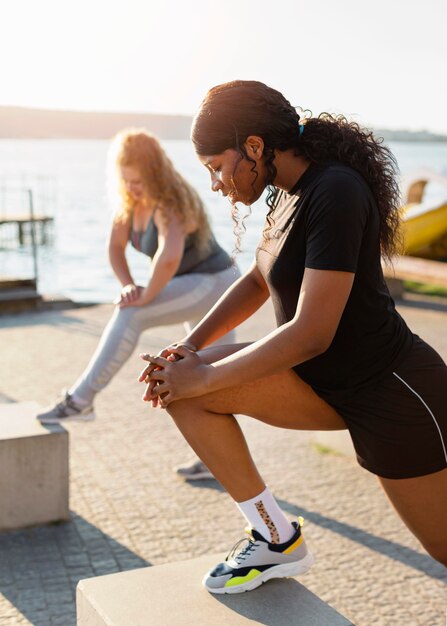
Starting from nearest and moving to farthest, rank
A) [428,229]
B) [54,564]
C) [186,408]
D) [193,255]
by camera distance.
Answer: [186,408] → [54,564] → [193,255] → [428,229]

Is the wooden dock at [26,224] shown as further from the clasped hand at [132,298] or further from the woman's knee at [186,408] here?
the woman's knee at [186,408]

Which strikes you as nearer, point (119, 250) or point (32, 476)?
point (32, 476)

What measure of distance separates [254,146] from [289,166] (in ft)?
0.45

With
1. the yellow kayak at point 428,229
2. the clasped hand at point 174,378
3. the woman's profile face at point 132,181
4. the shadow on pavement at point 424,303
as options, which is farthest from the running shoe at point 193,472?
the yellow kayak at point 428,229

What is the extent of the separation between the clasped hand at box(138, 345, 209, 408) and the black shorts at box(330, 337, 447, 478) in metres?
0.49

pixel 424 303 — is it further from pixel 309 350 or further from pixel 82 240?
pixel 82 240

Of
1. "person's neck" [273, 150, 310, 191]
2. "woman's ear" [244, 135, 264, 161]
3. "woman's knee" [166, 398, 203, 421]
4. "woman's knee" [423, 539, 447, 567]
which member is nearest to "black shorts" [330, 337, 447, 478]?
"woman's knee" [423, 539, 447, 567]

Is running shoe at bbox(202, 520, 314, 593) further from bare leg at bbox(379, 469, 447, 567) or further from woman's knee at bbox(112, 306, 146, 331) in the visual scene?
woman's knee at bbox(112, 306, 146, 331)

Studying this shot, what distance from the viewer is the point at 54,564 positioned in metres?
3.90

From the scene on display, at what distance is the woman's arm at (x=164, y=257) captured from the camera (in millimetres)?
4789

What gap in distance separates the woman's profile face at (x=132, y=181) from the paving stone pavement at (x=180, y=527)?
154cm

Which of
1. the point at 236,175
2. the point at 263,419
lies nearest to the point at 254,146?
the point at 236,175

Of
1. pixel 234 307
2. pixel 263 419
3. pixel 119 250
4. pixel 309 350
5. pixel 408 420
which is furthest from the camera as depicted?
pixel 119 250

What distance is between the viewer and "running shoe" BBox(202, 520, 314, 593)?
114 inches
